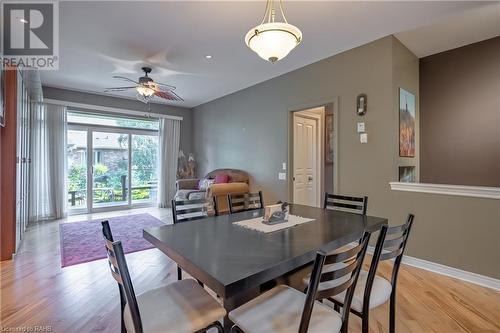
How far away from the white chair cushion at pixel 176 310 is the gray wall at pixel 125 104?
18.3 feet

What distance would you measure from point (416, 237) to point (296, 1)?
2.87 metres

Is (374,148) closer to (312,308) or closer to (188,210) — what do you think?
(188,210)

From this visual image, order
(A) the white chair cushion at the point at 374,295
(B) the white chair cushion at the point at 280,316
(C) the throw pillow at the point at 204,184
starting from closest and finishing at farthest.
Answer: (B) the white chair cushion at the point at 280,316, (A) the white chair cushion at the point at 374,295, (C) the throw pillow at the point at 204,184

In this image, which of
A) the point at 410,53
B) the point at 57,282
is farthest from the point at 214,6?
the point at 57,282

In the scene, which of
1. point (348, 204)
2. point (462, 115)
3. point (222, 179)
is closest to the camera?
point (348, 204)

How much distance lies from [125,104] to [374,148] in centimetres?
562

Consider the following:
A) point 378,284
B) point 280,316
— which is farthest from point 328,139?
point 280,316

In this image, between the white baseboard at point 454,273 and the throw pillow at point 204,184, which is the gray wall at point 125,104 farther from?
the white baseboard at point 454,273

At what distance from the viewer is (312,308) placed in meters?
1.02

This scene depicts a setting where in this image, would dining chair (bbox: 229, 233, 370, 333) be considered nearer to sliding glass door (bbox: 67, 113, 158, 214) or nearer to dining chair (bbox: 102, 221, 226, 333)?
dining chair (bbox: 102, 221, 226, 333)

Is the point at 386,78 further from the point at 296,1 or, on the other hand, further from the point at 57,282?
the point at 57,282

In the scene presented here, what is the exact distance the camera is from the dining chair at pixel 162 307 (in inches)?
40.9

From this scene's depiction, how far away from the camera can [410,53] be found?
3465 millimetres

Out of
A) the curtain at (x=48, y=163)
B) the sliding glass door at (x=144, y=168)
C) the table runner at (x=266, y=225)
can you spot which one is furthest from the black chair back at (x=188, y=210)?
the sliding glass door at (x=144, y=168)
